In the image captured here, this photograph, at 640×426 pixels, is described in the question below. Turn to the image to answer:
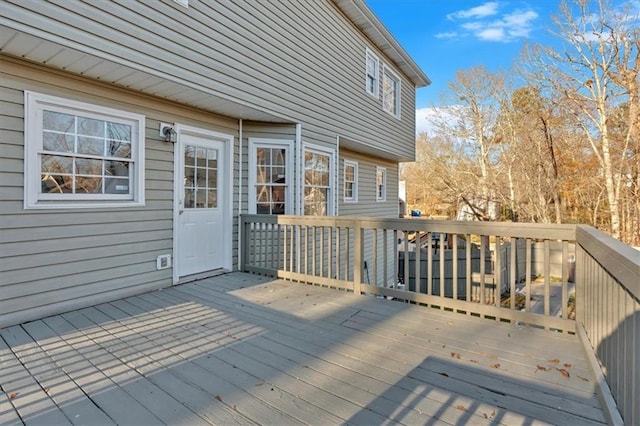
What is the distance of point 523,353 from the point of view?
8.60ft

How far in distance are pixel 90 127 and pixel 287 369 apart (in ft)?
10.7

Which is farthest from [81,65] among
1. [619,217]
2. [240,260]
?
[619,217]

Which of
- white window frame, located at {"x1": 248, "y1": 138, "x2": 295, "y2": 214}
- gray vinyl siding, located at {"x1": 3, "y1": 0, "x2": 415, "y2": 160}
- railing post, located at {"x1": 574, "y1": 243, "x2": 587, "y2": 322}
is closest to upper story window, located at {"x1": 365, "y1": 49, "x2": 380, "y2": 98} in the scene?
gray vinyl siding, located at {"x1": 3, "y1": 0, "x2": 415, "y2": 160}

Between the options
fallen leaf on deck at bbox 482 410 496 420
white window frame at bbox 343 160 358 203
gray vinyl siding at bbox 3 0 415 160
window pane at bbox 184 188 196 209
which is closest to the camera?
fallen leaf on deck at bbox 482 410 496 420

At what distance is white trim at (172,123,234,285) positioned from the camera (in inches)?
179

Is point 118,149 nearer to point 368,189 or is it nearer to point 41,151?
point 41,151

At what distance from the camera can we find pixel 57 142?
3.46 metres

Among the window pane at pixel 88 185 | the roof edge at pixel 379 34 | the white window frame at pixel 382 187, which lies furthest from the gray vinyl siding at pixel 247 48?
the white window frame at pixel 382 187

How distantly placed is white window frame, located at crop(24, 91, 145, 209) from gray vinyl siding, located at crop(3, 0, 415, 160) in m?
0.36

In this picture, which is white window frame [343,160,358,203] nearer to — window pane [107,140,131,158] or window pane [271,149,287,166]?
window pane [271,149,287,166]

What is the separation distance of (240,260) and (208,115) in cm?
222

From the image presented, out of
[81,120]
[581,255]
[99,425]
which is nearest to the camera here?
[99,425]

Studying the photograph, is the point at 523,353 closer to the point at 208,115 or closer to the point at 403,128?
the point at 208,115

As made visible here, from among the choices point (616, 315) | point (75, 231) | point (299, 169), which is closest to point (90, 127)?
point (75, 231)
